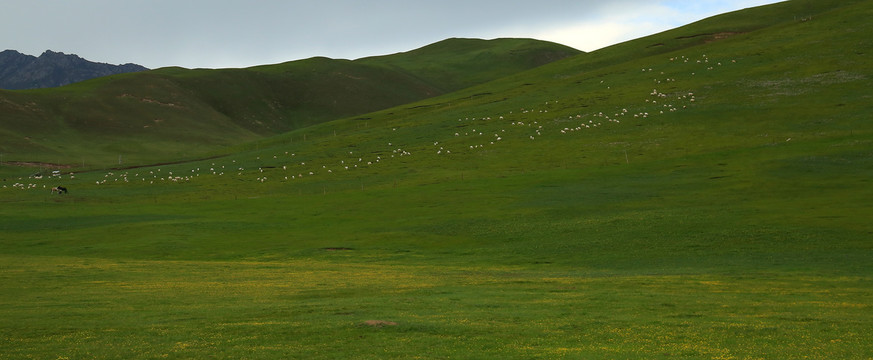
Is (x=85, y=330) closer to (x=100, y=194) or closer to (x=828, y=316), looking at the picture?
(x=828, y=316)

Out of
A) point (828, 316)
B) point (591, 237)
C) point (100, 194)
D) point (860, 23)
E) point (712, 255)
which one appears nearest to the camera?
point (828, 316)

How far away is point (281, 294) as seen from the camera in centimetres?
3177

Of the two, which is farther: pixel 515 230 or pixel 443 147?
pixel 443 147

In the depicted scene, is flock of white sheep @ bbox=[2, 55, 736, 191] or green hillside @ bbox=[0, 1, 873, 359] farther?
flock of white sheep @ bbox=[2, 55, 736, 191]

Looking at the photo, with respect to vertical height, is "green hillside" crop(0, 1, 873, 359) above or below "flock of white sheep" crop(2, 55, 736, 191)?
below

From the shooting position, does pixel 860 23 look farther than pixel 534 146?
Yes

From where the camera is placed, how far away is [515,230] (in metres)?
55.7

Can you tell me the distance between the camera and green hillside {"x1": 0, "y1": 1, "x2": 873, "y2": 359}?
2266cm

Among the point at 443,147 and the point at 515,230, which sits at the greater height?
the point at 443,147

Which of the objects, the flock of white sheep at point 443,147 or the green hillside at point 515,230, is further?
the flock of white sheep at point 443,147

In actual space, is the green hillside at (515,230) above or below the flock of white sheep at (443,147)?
below

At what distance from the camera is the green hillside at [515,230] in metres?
22.7

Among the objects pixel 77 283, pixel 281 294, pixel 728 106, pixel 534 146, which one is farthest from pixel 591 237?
pixel 728 106

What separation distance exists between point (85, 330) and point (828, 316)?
2362cm
